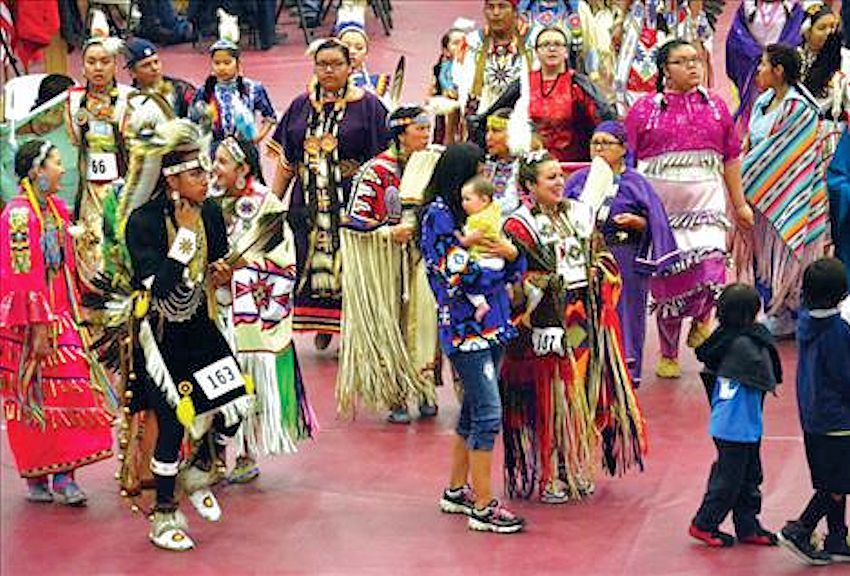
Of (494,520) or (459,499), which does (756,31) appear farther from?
(494,520)

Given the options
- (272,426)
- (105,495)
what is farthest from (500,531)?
(105,495)

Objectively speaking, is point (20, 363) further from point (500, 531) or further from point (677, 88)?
point (677, 88)

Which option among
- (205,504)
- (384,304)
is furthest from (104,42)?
(205,504)

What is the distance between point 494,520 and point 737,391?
3.27ft

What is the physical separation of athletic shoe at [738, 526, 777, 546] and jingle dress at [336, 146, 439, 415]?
6.28 feet

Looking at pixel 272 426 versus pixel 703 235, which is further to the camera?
pixel 703 235

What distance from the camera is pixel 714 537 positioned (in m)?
7.67

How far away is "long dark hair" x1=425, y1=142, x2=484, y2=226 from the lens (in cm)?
771

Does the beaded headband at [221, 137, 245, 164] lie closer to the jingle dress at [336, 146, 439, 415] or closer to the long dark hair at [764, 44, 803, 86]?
the jingle dress at [336, 146, 439, 415]

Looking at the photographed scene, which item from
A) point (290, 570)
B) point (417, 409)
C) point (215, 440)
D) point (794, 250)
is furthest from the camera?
point (794, 250)

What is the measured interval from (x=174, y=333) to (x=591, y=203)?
1.74 metres

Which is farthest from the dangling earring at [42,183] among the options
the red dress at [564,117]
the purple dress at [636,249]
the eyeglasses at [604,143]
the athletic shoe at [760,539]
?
the athletic shoe at [760,539]

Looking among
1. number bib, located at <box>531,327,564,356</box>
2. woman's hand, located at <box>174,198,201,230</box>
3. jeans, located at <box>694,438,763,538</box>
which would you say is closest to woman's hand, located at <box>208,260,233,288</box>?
woman's hand, located at <box>174,198,201,230</box>

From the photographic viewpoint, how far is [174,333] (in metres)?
7.72
